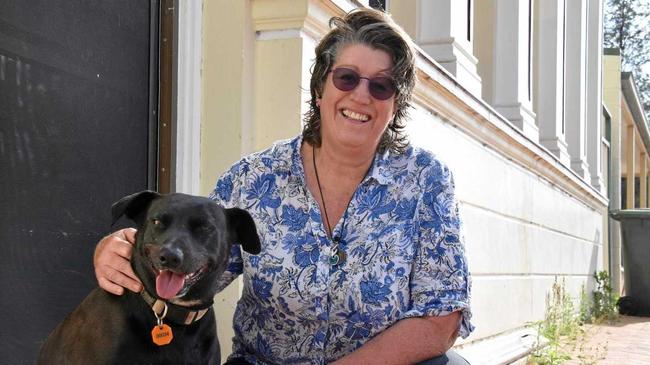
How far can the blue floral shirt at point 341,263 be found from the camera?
9.56ft

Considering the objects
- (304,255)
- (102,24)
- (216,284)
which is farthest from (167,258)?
(102,24)

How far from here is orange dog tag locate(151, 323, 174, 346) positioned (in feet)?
7.88

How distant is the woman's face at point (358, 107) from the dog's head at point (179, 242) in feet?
1.71

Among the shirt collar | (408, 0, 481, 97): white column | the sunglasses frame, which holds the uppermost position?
(408, 0, 481, 97): white column

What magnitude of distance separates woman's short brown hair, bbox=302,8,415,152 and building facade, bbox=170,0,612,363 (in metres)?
0.57

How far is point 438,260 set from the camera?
2.93 metres

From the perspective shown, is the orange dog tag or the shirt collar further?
the shirt collar

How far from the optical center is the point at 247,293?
3018mm

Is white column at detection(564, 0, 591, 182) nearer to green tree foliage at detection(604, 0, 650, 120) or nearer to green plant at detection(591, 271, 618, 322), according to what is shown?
green plant at detection(591, 271, 618, 322)

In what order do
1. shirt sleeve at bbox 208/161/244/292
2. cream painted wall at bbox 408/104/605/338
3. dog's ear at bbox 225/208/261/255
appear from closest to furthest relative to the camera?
dog's ear at bbox 225/208/261/255 < shirt sleeve at bbox 208/161/244/292 < cream painted wall at bbox 408/104/605/338

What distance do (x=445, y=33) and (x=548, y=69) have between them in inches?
178

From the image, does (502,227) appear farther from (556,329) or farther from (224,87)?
(224,87)

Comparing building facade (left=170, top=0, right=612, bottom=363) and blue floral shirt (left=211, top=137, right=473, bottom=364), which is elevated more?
building facade (left=170, top=0, right=612, bottom=363)

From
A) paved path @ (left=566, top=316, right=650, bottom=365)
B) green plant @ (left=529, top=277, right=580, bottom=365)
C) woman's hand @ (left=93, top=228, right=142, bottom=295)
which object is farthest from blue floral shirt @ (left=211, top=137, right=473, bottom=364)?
paved path @ (left=566, top=316, right=650, bottom=365)
